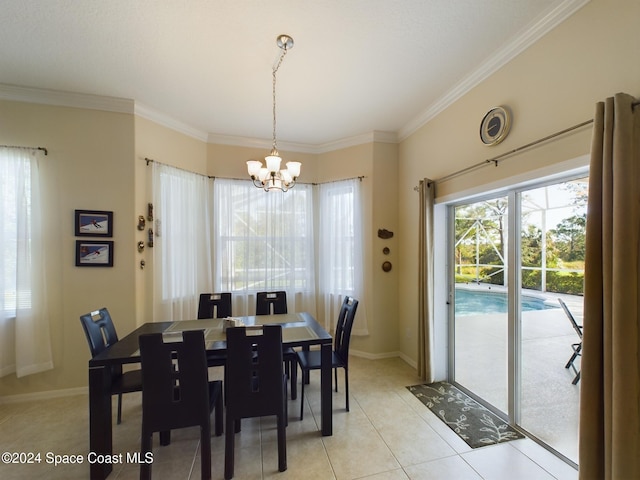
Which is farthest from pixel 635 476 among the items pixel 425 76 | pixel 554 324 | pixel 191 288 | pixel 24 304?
pixel 24 304

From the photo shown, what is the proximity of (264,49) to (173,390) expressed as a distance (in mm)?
2570

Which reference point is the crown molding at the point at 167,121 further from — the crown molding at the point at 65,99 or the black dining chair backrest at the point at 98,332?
the black dining chair backrest at the point at 98,332

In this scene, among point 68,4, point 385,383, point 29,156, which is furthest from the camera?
point 385,383

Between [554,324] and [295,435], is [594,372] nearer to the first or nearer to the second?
[554,324]

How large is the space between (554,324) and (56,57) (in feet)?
14.9

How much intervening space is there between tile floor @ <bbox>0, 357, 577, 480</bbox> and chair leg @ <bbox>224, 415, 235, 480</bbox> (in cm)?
8

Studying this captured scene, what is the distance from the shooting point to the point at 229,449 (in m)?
1.77

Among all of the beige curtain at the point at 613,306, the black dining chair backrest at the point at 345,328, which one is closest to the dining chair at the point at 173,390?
the black dining chair backrest at the point at 345,328

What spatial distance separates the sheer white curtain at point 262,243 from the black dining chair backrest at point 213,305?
2.41ft

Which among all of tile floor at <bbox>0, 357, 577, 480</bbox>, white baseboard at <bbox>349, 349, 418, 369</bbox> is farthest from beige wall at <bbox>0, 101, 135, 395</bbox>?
white baseboard at <bbox>349, 349, 418, 369</bbox>

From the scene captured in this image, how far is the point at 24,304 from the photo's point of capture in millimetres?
2664

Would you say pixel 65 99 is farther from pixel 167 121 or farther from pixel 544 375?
pixel 544 375

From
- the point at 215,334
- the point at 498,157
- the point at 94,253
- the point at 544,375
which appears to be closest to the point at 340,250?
the point at 215,334

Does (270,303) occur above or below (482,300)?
below
